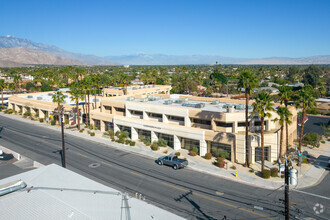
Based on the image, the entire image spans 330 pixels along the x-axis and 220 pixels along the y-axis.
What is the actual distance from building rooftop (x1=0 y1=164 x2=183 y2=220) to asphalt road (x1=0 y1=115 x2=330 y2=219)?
6.51m

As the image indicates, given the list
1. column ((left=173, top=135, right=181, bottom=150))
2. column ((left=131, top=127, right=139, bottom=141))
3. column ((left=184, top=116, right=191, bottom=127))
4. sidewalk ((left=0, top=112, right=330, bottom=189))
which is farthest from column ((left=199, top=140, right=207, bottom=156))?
column ((left=131, top=127, right=139, bottom=141))

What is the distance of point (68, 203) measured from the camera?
64.1 ft

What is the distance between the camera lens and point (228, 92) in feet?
352

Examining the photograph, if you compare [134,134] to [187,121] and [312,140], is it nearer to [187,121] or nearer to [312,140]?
[187,121]

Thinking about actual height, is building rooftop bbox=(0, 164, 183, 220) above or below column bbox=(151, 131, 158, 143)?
above

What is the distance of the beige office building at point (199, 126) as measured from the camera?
38094 millimetres

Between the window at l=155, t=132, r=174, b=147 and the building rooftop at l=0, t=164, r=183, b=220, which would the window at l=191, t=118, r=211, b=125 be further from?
the building rooftop at l=0, t=164, r=183, b=220

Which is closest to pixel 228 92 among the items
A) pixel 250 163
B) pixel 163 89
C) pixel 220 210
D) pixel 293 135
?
pixel 163 89

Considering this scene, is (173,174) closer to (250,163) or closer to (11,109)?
(250,163)

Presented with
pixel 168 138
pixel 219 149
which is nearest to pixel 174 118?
pixel 168 138

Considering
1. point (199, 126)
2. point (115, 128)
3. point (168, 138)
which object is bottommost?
point (168, 138)

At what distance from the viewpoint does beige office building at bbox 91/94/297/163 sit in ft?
125

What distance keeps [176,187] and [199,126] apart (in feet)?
51.4

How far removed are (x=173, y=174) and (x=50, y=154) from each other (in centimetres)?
2149
